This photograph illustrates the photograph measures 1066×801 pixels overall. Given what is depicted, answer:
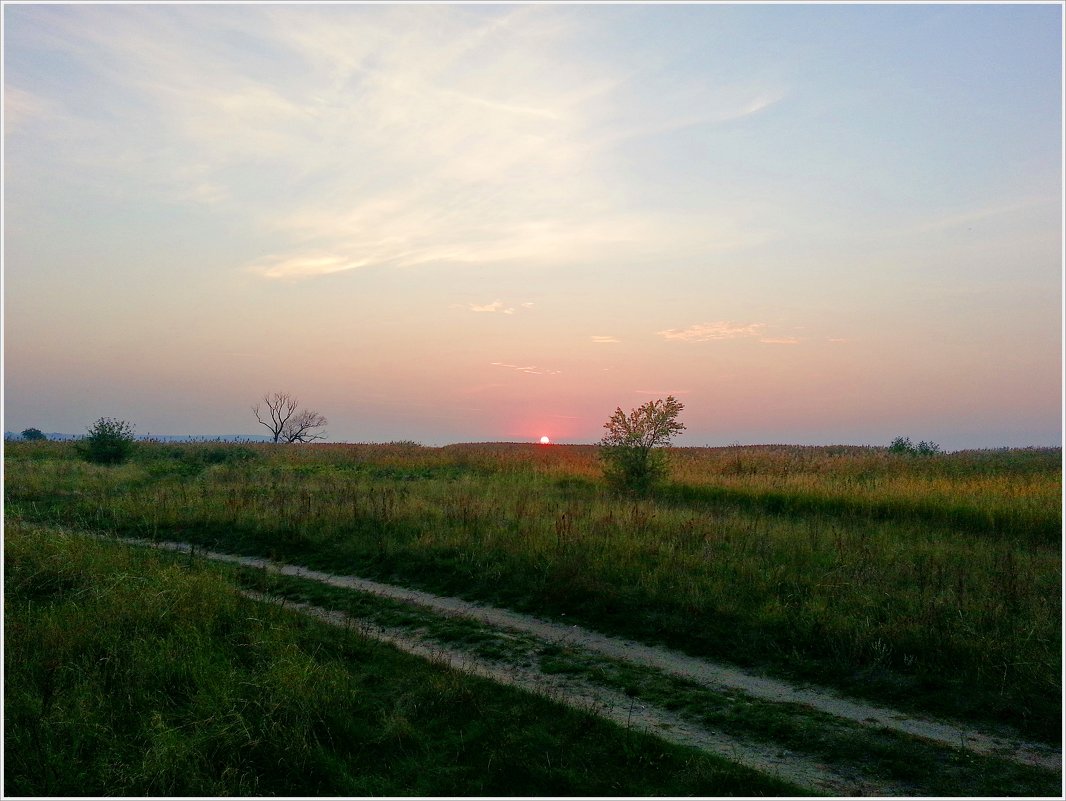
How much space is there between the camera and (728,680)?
841cm

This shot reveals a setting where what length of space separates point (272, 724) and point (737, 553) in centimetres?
881

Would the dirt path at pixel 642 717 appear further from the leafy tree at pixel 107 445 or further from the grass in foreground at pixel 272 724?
the leafy tree at pixel 107 445

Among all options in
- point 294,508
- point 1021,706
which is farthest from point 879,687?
point 294,508

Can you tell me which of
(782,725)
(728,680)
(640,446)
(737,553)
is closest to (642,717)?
(782,725)

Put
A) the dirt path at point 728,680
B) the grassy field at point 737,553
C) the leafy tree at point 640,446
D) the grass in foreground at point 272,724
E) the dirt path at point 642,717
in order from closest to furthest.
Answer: the dirt path at point 642,717 → the grass in foreground at point 272,724 → the dirt path at point 728,680 → the grassy field at point 737,553 → the leafy tree at point 640,446

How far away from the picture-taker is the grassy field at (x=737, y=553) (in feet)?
28.3

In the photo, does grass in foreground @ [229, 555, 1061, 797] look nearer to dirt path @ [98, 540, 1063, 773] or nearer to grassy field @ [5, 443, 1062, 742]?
dirt path @ [98, 540, 1063, 773]

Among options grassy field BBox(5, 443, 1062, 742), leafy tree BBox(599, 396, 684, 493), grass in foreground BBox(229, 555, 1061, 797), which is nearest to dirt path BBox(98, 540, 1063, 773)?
grass in foreground BBox(229, 555, 1061, 797)

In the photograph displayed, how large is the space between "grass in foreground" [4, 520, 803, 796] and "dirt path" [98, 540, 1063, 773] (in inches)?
49.3

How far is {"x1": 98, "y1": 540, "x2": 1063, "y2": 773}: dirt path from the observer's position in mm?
6754

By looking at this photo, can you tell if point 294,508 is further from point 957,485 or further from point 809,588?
point 957,485

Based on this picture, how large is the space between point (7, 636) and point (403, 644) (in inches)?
182

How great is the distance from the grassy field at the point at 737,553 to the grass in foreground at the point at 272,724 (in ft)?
10.4

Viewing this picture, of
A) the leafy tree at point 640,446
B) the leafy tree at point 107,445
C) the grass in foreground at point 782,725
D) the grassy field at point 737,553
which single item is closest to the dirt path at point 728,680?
the grass in foreground at point 782,725
